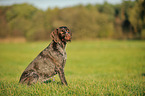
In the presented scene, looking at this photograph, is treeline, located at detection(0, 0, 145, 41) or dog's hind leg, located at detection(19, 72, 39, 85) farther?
treeline, located at detection(0, 0, 145, 41)

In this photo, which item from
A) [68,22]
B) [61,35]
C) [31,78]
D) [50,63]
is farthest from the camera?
[68,22]

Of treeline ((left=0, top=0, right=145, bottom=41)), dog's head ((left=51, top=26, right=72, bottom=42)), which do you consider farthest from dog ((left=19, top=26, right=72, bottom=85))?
treeline ((left=0, top=0, right=145, bottom=41))

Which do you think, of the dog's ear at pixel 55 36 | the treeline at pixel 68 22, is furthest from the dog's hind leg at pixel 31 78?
the treeline at pixel 68 22

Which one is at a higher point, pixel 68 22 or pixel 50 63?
pixel 68 22

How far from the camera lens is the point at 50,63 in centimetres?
516

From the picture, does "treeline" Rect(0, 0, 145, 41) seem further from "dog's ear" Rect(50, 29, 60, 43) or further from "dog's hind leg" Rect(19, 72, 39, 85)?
"dog's hind leg" Rect(19, 72, 39, 85)

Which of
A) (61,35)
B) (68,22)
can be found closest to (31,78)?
(61,35)

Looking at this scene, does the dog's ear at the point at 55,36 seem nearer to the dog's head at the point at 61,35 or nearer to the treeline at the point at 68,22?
the dog's head at the point at 61,35

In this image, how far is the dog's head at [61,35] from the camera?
5.23 m

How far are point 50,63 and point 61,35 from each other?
3.83 feet

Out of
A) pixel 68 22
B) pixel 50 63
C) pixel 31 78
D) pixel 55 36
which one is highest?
pixel 68 22

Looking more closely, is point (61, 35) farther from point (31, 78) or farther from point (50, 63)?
point (31, 78)

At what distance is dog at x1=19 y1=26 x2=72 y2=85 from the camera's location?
4996 mm

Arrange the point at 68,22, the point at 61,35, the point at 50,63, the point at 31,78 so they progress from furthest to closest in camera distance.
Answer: the point at 68,22, the point at 61,35, the point at 50,63, the point at 31,78
